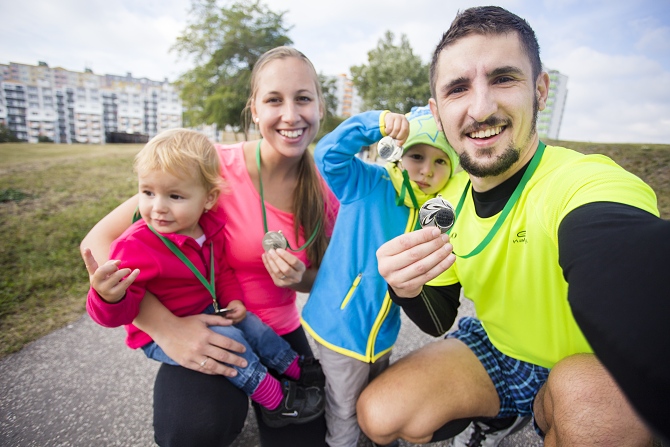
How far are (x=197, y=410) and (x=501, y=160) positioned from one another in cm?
173

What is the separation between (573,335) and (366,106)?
29419 mm

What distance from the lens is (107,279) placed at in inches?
53.0

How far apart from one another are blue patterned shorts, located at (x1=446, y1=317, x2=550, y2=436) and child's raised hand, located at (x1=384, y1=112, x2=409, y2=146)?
3.99ft

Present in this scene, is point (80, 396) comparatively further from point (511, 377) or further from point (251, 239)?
point (511, 377)

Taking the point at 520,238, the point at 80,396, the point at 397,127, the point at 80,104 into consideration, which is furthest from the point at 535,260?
the point at 80,104

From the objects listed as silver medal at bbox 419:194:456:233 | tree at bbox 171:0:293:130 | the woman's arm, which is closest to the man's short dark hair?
silver medal at bbox 419:194:456:233

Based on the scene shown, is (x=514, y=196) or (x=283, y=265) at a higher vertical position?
(x=514, y=196)

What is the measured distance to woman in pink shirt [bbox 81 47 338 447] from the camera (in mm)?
1598

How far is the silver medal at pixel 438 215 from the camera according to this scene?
116cm

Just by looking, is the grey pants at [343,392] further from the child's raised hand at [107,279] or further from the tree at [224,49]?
the tree at [224,49]

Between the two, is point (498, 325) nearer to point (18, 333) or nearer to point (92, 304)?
point (92, 304)

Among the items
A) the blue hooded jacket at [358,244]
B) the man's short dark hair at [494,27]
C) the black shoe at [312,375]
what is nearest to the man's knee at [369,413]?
the blue hooded jacket at [358,244]

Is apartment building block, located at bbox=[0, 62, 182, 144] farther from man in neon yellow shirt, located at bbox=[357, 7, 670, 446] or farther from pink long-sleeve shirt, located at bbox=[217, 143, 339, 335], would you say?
man in neon yellow shirt, located at bbox=[357, 7, 670, 446]

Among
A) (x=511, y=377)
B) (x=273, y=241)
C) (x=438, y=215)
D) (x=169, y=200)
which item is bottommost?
(x=511, y=377)
